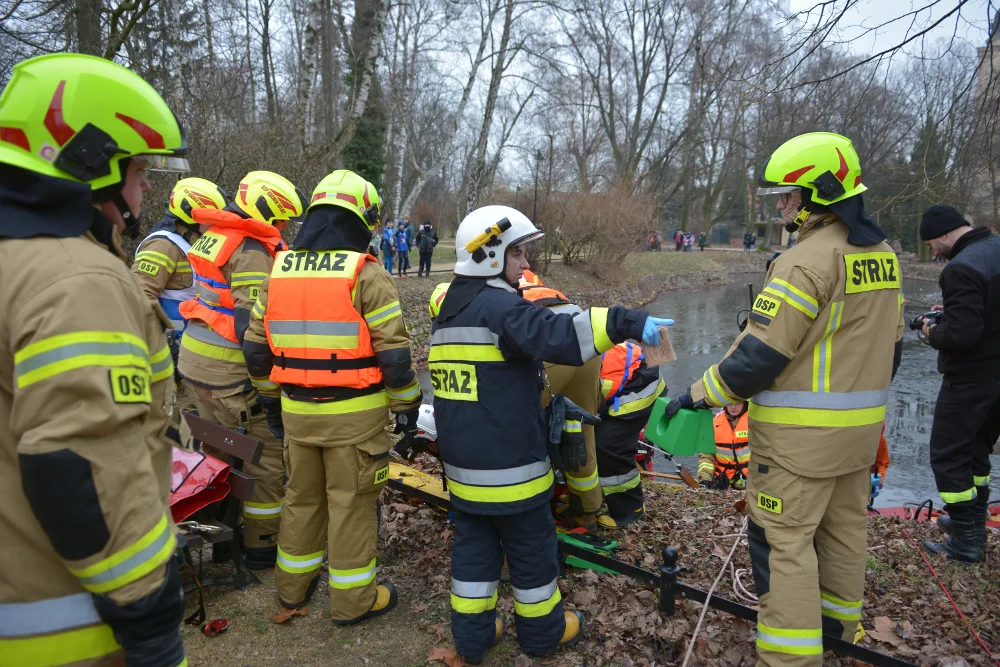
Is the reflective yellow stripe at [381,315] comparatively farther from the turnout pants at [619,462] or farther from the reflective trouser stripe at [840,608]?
the reflective trouser stripe at [840,608]

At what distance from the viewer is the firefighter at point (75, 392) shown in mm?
1526

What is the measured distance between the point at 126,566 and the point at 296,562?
228 centimetres

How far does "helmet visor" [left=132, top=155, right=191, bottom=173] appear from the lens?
6.31 ft

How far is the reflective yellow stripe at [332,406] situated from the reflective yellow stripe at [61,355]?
6.32 ft

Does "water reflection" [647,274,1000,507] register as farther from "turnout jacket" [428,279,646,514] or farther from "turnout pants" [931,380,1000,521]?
"turnout jacket" [428,279,646,514]

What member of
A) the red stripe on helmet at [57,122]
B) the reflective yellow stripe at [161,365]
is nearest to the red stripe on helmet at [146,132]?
the red stripe on helmet at [57,122]

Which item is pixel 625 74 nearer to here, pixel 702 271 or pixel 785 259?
pixel 702 271

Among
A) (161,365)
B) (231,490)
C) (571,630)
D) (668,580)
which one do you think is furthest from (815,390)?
(231,490)

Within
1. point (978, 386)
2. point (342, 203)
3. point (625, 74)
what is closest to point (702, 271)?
point (625, 74)

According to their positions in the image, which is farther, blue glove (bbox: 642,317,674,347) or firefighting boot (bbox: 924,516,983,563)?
firefighting boot (bbox: 924,516,983,563)

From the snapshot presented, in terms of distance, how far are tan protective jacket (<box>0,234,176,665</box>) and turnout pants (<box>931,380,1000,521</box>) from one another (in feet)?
17.3

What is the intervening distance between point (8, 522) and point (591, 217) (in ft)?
77.8

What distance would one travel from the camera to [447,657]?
3.43 m

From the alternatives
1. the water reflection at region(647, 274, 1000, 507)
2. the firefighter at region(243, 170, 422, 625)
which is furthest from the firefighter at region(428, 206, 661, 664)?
the water reflection at region(647, 274, 1000, 507)
